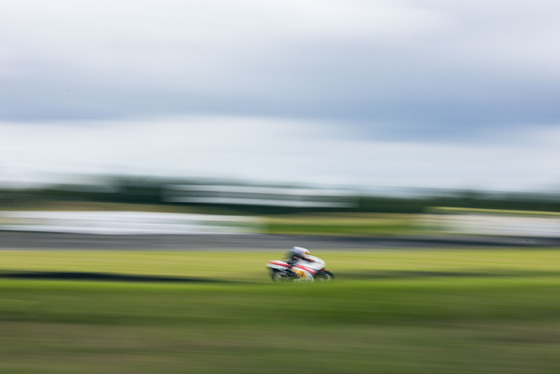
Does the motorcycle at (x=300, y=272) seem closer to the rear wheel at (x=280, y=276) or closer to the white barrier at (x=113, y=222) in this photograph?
the rear wheel at (x=280, y=276)

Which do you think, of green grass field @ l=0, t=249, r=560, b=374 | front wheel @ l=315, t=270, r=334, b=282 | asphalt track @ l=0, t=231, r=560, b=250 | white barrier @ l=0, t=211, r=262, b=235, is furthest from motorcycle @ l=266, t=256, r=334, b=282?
white barrier @ l=0, t=211, r=262, b=235

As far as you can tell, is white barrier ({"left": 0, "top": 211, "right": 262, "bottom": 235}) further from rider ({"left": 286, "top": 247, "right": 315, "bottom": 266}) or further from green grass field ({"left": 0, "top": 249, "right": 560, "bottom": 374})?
green grass field ({"left": 0, "top": 249, "right": 560, "bottom": 374})

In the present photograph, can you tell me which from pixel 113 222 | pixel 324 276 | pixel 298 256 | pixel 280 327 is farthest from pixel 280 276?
pixel 113 222

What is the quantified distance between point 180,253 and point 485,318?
24.3 feet

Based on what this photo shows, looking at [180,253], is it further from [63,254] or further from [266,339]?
[266,339]

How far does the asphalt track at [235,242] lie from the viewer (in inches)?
517

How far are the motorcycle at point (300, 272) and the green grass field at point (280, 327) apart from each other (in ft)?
4.36

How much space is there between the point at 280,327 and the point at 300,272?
3.44 meters

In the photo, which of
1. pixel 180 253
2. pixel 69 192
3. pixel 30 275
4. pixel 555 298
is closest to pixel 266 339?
pixel 555 298

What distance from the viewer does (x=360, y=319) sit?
555cm

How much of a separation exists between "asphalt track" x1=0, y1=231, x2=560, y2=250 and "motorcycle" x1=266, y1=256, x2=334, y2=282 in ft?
14.1

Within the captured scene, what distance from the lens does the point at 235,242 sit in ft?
46.0

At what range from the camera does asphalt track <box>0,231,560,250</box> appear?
13125 mm

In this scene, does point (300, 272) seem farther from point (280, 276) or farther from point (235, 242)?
point (235, 242)
